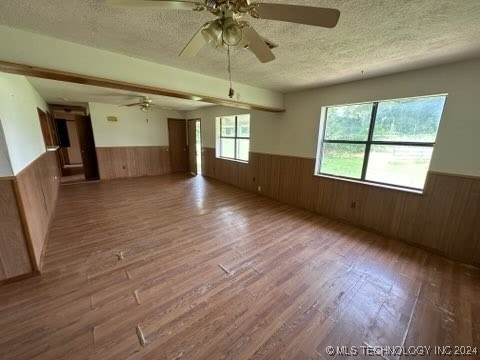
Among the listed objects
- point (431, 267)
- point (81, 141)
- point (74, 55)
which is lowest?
point (431, 267)

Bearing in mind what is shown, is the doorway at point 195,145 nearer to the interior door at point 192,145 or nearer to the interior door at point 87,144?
the interior door at point 192,145

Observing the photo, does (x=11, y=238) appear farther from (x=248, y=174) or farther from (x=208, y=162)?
(x=208, y=162)

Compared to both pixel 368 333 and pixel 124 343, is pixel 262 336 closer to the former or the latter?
pixel 368 333

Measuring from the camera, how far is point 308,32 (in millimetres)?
1712

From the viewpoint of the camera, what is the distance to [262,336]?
1.46 metres

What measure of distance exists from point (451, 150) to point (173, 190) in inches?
207

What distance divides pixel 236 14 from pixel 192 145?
6.72 meters

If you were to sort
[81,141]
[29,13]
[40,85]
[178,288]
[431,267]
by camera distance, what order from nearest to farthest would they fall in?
[29,13]
[178,288]
[431,267]
[40,85]
[81,141]

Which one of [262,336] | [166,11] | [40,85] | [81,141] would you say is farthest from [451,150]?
[81,141]

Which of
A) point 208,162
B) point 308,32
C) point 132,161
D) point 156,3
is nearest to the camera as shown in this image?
point 156,3

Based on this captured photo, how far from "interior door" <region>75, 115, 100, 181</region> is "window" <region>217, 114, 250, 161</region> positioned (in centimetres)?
395

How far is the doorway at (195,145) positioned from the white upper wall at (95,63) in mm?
4258

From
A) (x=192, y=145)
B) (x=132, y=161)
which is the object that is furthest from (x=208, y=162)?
(x=132, y=161)

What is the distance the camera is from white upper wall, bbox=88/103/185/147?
591 cm
